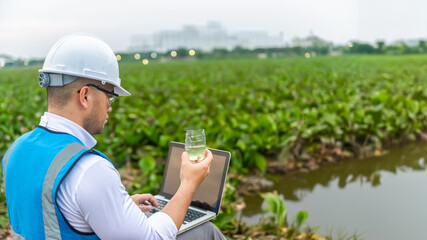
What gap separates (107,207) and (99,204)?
26mm

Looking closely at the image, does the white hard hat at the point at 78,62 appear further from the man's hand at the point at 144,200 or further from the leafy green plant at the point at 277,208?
the leafy green plant at the point at 277,208

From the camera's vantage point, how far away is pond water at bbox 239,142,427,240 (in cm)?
330

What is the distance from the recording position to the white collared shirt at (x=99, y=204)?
1158mm

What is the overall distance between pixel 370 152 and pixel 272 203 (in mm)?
2774

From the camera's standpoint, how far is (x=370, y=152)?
207 inches

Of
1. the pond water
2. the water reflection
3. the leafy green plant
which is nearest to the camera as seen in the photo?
the leafy green plant

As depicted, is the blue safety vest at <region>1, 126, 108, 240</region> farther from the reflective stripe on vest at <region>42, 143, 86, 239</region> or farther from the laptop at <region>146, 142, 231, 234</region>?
the laptop at <region>146, 142, 231, 234</region>

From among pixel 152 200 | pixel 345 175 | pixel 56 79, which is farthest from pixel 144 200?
pixel 345 175

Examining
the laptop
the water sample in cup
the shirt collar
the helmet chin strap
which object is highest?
the helmet chin strap

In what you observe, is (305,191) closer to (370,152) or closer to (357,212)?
(357,212)

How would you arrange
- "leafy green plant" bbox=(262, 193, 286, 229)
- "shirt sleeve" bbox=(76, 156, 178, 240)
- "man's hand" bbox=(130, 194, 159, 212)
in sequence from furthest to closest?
1. "leafy green plant" bbox=(262, 193, 286, 229)
2. "man's hand" bbox=(130, 194, 159, 212)
3. "shirt sleeve" bbox=(76, 156, 178, 240)

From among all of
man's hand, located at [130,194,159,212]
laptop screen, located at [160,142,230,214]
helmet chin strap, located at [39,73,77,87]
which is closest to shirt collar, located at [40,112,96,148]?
helmet chin strap, located at [39,73,77,87]

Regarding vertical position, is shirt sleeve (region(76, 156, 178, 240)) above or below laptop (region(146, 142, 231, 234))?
above

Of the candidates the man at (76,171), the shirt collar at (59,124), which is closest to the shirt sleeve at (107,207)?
the man at (76,171)
